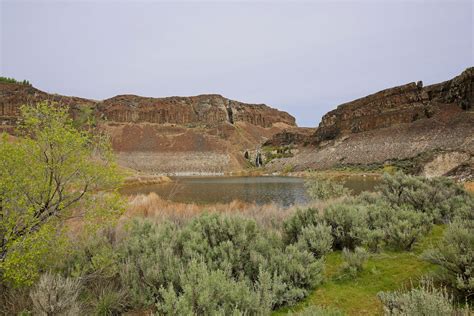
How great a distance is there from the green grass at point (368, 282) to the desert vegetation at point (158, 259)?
0.7 inches

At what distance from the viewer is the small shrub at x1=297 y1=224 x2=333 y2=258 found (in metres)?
5.23

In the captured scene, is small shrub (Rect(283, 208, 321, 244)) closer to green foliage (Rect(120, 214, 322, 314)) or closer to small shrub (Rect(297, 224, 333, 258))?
small shrub (Rect(297, 224, 333, 258))

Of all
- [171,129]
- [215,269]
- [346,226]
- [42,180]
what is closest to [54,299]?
[42,180]

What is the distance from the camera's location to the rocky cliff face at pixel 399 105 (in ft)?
165

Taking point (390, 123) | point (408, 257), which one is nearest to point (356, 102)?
point (390, 123)

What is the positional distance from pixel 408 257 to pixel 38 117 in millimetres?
6846

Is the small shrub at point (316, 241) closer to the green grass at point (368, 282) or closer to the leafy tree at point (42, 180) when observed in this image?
the green grass at point (368, 282)

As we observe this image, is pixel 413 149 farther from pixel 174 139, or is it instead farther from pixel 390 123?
pixel 174 139

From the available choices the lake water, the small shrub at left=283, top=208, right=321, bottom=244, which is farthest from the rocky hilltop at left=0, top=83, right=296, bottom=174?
the small shrub at left=283, top=208, right=321, bottom=244

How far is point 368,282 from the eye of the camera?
4.37 metres

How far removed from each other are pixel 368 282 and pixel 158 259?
10.8ft

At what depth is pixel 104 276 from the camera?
4387 millimetres

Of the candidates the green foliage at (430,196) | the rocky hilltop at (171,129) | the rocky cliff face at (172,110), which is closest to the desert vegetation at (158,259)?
the green foliage at (430,196)

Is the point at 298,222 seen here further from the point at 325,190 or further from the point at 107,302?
the point at 325,190
